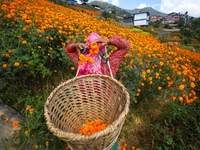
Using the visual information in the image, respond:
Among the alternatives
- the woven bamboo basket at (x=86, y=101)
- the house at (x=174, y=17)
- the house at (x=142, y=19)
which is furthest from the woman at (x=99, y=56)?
the house at (x=174, y=17)

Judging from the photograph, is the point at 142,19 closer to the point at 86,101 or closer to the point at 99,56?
the point at 99,56

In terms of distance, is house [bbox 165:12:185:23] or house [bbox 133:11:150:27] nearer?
house [bbox 133:11:150:27]

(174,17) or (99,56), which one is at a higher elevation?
(174,17)

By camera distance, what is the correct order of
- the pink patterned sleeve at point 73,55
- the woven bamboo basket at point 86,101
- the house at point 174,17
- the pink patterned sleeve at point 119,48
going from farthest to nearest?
the house at point 174,17 → the pink patterned sleeve at point 73,55 → the pink patterned sleeve at point 119,48 → the woven bamboo basket at point 86,101

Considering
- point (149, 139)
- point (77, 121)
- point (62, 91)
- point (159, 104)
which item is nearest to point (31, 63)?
point (62, 91)

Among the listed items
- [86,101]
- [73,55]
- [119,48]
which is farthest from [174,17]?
[86,101]

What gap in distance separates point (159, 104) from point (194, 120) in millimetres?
635

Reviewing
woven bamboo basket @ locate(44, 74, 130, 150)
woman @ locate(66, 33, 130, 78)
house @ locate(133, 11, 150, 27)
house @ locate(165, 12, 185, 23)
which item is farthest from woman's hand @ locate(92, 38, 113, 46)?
house @ locate(165, 12, 185, 23)

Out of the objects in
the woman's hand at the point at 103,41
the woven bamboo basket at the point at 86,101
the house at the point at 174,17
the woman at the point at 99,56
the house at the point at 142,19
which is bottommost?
the woven bamboo basket at the point at 86,101

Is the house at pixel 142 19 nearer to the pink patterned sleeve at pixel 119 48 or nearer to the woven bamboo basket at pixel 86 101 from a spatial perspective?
the pink patterned sleeve at pixel 119 48

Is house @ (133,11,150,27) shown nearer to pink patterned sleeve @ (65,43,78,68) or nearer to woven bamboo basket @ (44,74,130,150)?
pink patterned sleeve @ (65,43,78,68)

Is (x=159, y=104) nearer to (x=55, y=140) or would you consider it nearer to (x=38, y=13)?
(x=55, y=140)

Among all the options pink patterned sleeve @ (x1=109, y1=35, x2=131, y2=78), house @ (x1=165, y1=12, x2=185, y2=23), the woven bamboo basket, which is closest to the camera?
the woven bamboo basket

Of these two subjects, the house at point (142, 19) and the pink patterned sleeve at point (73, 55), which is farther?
the house at point (142, 19)
